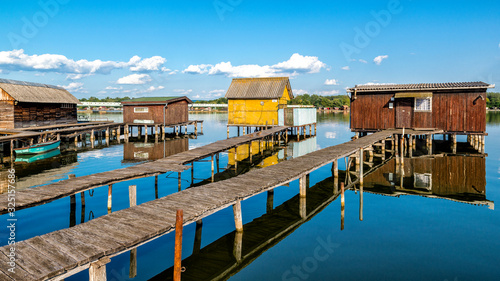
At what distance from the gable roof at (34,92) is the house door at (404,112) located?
121ft

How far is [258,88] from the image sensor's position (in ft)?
134

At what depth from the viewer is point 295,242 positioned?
37.3 ft

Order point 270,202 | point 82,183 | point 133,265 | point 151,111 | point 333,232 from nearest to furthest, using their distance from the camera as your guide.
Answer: point 133,265
point 333,232
point 82,183
point 270,202
point 151,111

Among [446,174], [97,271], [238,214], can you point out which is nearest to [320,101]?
[446,174]

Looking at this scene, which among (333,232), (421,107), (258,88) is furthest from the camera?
(258,88)

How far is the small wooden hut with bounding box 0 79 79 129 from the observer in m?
33.1

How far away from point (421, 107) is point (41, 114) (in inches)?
1574

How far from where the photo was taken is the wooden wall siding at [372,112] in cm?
3216

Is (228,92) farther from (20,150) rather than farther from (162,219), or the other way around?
(162,219)

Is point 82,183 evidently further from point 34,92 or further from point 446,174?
point 34,92

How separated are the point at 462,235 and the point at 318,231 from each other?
5130 mm

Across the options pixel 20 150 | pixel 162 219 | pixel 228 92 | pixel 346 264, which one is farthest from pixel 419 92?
pixel 20 150

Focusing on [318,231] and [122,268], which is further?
[318,231]

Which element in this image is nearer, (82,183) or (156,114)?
(82,183)
